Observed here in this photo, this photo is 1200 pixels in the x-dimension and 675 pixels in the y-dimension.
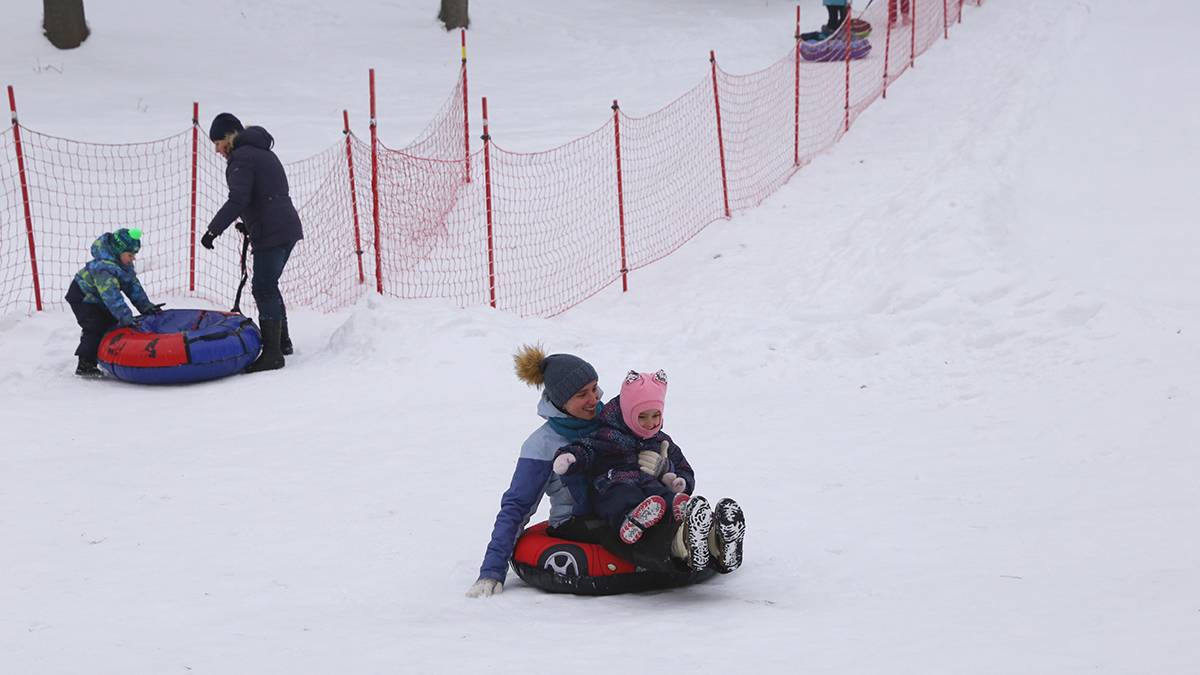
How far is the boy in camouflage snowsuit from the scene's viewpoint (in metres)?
9.40

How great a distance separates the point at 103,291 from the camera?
9375 mm

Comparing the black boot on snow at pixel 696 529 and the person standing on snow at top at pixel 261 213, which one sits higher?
the person standing on snow at top at pixel 261 213

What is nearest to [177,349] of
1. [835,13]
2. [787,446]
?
[787,446]

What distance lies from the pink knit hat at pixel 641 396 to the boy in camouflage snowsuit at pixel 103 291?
5461 millimetres

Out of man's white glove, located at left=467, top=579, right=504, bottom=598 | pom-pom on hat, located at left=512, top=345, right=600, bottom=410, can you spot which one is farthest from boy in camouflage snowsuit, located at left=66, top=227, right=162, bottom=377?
man's white glove, located at left=467, top=579, right=504, bottom=598

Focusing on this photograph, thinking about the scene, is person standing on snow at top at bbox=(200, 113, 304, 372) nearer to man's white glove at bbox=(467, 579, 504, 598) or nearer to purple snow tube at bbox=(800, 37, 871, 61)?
man's white glove at bbox=(467, 579, 504, 598)

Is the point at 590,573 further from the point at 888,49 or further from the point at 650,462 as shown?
the point at 888,49

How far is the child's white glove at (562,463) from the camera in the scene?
518 centimetres

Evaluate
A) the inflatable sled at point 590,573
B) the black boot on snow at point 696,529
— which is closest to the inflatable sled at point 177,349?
the inflatable sled at point 590,573

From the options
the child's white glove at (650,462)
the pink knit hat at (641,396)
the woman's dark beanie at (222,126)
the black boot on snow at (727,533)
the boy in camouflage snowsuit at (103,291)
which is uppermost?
the woman's dark beanie at (222,126)

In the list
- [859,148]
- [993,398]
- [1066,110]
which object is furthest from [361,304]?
[1066,110]

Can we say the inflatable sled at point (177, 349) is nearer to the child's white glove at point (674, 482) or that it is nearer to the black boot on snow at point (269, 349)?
the black boot on snow at point (269, 349)

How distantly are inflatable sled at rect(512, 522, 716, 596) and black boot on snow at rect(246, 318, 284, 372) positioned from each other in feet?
15.9

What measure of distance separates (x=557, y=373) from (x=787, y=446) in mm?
2667
